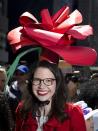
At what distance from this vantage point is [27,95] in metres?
4.00

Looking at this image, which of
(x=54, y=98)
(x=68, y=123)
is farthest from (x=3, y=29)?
(x=68, y=123)

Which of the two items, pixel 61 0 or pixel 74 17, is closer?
pixel 74 17

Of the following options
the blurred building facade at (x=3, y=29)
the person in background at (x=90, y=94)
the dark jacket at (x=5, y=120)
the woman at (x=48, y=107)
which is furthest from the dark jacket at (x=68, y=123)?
the blurred building facade at (x=3, y=29)

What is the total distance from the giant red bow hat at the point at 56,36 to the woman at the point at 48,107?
13 cm

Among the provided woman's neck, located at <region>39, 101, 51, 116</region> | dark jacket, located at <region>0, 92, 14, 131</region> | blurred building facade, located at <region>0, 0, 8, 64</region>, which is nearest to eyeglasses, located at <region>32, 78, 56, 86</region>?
woman's neck, located at <region>39, 101, 51, 116</region>

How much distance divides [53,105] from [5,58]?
1976 cm

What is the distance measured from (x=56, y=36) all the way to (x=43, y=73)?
298 mm

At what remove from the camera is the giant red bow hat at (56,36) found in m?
3.82

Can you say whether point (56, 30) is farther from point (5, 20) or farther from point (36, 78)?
point (5, 20)

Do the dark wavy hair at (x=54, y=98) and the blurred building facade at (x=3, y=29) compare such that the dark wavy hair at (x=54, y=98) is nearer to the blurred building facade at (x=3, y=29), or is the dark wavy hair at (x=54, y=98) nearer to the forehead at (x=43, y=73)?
the forehead at (x=43, y=73)

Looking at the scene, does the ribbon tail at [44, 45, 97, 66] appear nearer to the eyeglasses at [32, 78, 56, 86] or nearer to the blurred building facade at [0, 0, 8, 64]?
the eyeglasses at [32, 78, 56, 86]

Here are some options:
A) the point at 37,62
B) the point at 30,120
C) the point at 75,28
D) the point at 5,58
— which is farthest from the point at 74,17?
the point at 5,58

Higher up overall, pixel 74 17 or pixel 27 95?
pixel 74 17

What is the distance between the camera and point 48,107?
3.95 metres
